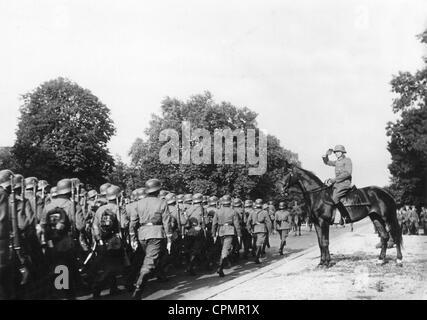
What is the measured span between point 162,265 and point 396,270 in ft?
17.1

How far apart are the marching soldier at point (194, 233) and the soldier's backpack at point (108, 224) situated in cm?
422

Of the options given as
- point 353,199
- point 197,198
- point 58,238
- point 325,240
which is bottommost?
point 325,240

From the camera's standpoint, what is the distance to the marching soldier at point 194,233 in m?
13.9

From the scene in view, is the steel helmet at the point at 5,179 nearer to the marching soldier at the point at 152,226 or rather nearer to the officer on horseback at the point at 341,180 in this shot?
the marching soldier at the point at 152,226

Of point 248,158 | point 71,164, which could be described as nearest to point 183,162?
point 248,158

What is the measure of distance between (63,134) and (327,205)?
113 ft

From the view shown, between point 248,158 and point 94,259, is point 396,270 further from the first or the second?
point 248,158

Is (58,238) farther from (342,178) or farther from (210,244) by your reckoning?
(210,244)

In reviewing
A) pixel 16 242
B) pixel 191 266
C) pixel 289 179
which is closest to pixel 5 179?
pixel 16 242

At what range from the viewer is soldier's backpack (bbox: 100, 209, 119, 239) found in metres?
9.55

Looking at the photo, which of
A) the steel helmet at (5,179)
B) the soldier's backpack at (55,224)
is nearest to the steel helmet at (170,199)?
the soldier's backpack at (55,224)

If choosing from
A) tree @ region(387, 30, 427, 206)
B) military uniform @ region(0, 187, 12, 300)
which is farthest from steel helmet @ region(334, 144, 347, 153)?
tree @ region(387, 30, 427, 206)

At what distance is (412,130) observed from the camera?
119ft

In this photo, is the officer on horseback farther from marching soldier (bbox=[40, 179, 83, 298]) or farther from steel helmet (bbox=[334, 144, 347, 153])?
marching soldier (bbox=[40, 179, 83, 298])
